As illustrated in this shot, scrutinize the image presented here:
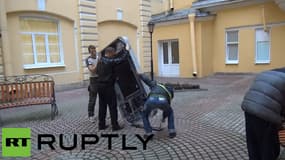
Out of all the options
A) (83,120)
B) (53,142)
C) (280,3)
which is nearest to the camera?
(53,142)

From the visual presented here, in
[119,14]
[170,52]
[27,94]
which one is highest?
[119,14]

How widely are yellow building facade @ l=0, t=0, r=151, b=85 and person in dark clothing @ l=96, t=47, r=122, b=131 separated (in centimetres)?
640

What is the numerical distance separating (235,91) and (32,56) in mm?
7878

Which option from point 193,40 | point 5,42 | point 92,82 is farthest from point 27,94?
point 193,40

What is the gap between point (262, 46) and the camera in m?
14.5

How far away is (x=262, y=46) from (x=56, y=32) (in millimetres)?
9459

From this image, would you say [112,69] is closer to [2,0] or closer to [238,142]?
[238,142]

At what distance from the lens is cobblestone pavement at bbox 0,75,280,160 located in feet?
14.8

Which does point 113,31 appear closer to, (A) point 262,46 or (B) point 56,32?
(B) point 56,32

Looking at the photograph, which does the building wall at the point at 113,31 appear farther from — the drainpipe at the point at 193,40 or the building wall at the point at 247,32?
the building wall at the point at 247,32

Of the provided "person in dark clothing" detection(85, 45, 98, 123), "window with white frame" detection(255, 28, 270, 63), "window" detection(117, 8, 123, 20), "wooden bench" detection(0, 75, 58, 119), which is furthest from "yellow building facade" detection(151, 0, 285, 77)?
"wooden bench" detection(0, 75, 58, 119)

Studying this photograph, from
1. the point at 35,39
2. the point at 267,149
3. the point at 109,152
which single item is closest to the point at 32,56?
the point at 35,39

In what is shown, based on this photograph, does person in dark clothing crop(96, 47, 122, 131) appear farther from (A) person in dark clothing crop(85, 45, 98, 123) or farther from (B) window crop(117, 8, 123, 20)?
(B) window crop(117, 8, 123, 20)

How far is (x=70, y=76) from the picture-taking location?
13508 mm
